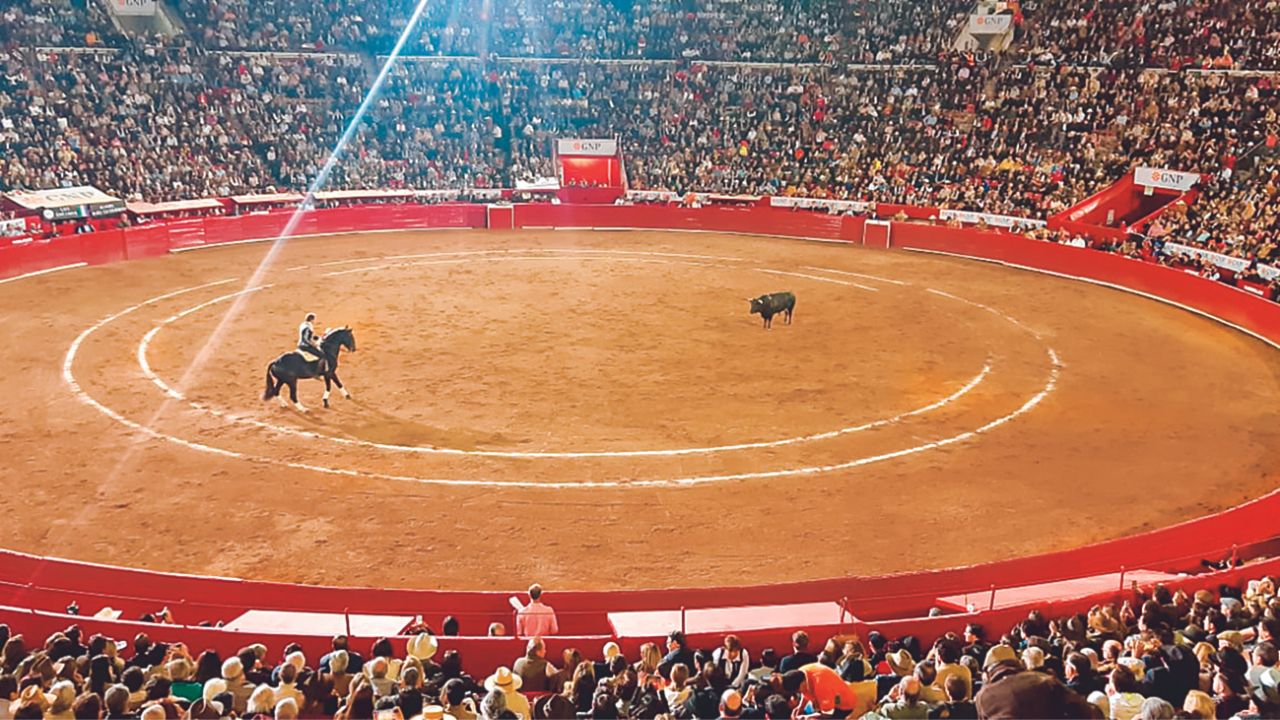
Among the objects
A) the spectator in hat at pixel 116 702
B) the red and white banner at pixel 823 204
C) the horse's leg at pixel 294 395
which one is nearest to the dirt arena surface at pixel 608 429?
the horse's leg at pixel 294 395

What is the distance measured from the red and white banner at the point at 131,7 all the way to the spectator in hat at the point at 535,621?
48.2m

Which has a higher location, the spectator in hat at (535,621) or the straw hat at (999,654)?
the straw hat at (999,654)

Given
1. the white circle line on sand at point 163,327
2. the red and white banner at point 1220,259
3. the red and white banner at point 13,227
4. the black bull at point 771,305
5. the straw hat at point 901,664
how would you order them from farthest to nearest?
1. the red and white banner at point 13,227
2. the red and white banner at point 1220,259
3. the black bull at point 771,305
4. the white circle line on sand at point 163,327
5. the straw hat at point 901,664

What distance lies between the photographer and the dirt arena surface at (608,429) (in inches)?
595

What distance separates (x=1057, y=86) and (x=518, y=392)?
33.8 meters

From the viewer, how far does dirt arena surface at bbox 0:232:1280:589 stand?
1512 centimetres

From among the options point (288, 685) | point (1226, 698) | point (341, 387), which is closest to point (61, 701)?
point (288, 685)

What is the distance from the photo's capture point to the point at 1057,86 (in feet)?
150

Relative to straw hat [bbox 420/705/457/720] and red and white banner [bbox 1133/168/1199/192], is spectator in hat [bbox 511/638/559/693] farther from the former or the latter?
red and white banner [bbox 1133/168/1199/192]

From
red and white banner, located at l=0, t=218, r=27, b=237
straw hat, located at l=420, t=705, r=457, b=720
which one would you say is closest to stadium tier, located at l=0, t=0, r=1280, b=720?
red and white banner, located at l=0, t=218, r=27, b=237

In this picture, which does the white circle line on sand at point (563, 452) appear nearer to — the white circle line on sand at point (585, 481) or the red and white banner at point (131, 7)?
the white circle line on sand at point (585, 481)

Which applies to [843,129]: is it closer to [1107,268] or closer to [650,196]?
[650,196]

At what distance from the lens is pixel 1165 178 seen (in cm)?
3834

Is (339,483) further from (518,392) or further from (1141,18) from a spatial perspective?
(1141,18)
